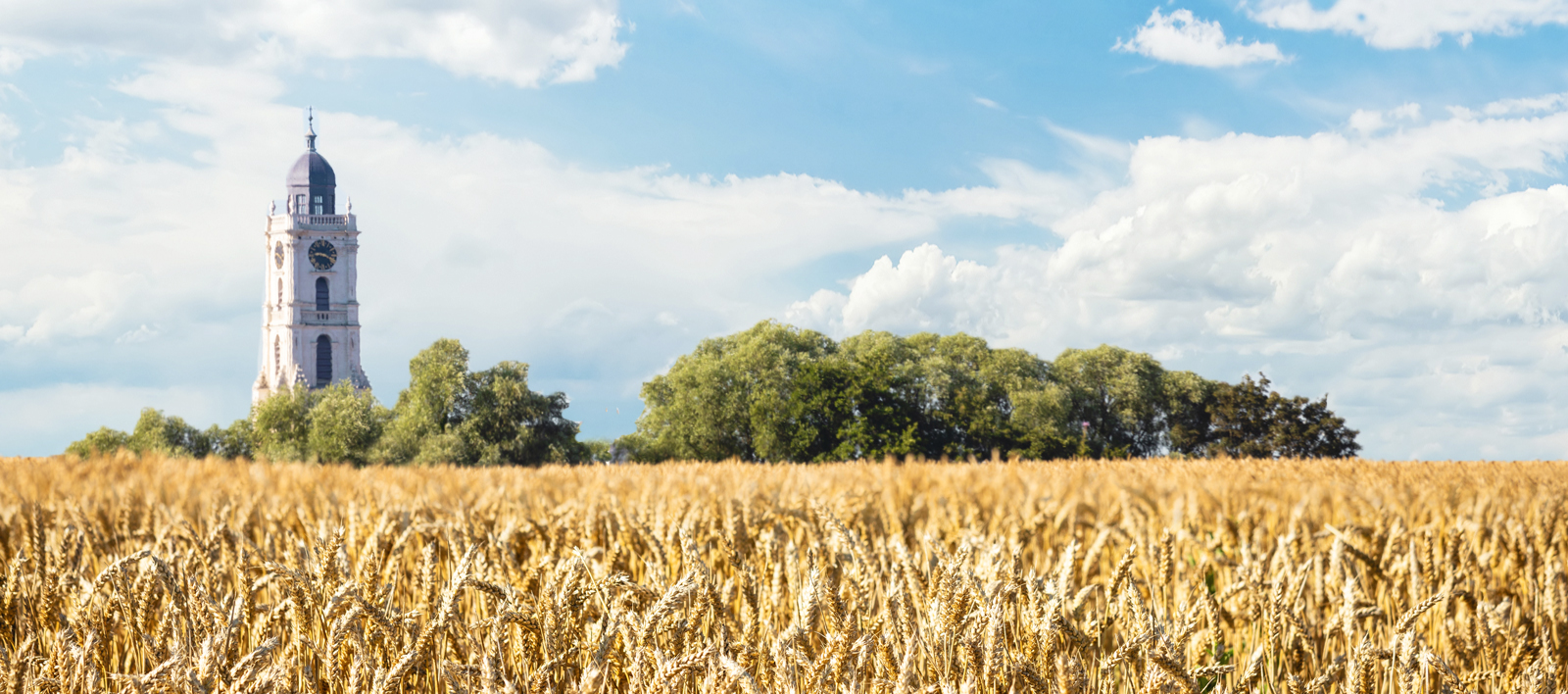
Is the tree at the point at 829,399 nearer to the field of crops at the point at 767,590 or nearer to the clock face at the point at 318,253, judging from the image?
the field of crops at the point at 767,590

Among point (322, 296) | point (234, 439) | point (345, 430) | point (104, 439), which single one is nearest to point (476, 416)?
point (345, 430)

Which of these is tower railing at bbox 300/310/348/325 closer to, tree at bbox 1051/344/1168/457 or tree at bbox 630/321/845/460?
tree at bbox 630/321/845/460

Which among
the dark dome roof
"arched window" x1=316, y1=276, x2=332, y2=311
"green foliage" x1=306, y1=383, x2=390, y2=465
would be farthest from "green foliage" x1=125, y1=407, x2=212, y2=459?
the dark dome roof

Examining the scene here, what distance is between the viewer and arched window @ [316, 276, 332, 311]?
3979 inches

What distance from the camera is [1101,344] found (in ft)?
211

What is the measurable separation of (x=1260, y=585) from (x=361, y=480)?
6563 mm

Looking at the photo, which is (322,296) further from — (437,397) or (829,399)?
(829,399)

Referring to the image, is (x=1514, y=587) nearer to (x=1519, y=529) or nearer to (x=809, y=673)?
(x=1519, y=529)

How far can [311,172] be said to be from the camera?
348 ft

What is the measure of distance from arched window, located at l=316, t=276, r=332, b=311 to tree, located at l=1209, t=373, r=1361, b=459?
8002 centimetres

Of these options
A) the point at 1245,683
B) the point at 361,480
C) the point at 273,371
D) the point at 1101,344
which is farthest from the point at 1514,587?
the point at 273,371

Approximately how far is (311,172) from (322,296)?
1358cm

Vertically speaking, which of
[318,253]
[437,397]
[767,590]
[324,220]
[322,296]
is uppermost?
[324,220]

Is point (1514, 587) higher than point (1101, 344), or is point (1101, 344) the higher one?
point (1101, 344)
